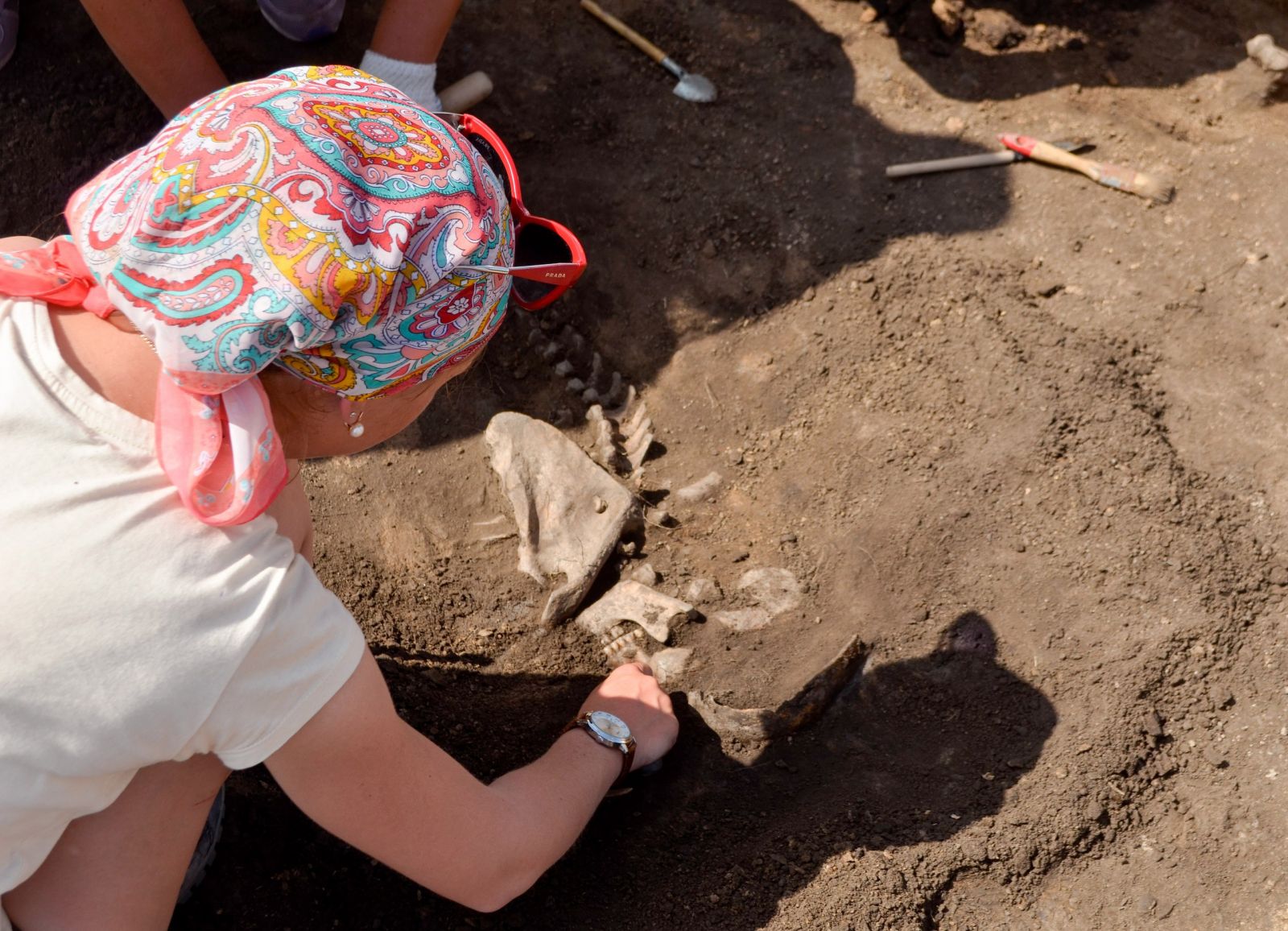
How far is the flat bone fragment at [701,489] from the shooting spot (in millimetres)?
2846

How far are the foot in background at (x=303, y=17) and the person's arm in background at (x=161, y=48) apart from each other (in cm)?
45

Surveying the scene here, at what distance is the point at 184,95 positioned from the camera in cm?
298

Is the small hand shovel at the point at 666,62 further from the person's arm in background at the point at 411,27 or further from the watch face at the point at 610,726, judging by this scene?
the watch face at the point at 610,726

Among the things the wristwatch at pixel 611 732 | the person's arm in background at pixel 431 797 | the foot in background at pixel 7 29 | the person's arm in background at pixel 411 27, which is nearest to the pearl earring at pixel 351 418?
the person's arm in background at pixel 431 797

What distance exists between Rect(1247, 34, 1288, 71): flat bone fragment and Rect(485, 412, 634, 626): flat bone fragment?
2.58 meters

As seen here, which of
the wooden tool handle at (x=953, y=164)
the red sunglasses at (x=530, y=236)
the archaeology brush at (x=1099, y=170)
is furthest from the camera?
the wooden tool handle at (x=953, y=164)

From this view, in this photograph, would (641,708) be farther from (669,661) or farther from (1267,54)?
(1267,54)

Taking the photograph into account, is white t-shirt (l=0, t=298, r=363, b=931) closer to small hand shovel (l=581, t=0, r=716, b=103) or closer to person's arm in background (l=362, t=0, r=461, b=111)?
person's arm in background (l=362, t=0, r=461, b=111)

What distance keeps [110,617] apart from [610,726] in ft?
3.77

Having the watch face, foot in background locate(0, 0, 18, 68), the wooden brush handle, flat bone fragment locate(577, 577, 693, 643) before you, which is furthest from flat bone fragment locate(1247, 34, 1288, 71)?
foot in background locate(0, 0, 18, 68)

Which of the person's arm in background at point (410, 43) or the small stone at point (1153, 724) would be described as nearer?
the small stone at point (1153, 724)

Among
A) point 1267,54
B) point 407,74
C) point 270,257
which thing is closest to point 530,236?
point 270,257

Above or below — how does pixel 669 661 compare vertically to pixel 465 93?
below

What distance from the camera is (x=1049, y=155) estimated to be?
10.6ft
